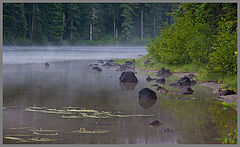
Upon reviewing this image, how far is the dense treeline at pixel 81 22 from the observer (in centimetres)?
5841

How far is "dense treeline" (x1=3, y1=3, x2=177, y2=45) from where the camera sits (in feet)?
192

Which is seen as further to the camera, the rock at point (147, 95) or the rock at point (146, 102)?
the rock at point (147, 95)

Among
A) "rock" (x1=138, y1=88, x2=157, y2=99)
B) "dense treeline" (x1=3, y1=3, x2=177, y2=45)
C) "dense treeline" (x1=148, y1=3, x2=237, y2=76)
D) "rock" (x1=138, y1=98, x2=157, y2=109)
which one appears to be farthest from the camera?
"dense treeline" (x1=3, y1=3, x2=177, y2=45)

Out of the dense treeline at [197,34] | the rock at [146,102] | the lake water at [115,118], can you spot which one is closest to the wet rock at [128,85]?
the lake water at [115,118]

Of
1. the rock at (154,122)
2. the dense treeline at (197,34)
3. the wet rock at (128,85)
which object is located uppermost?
the dense treeline at (197,34)

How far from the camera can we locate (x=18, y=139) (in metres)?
Answer: 8.55

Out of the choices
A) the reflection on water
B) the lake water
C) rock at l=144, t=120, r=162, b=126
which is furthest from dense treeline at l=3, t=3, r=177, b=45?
rock at l=144, t=120, r=162, b=126

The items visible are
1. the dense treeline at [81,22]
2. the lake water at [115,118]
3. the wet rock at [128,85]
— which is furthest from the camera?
the dense treeline at [81,22]

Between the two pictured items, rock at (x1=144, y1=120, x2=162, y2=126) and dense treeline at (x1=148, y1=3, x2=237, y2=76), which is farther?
dense treeline at (x1=148, y1=3, x2=237, y2=76)

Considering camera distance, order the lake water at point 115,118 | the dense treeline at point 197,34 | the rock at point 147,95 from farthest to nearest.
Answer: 1. the dense treeline at point 197,34
2. the rock at point 147,95
3. the lake water at point 115,118

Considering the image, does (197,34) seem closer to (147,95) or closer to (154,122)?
(147,95)

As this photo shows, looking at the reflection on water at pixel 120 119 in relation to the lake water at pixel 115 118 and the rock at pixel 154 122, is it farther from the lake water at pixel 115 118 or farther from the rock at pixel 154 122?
the rock at pixel 154 122

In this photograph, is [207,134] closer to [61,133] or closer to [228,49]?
[61,133]

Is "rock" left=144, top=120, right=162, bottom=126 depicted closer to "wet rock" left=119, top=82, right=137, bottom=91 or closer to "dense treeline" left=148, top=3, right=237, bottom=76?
"wet rock" left=119, top=82, right=137, bottom=91
